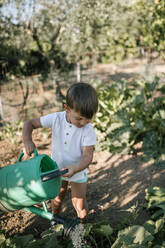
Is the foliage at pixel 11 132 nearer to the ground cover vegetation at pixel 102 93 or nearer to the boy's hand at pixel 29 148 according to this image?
the ground cover vegetation at pixel 102 93

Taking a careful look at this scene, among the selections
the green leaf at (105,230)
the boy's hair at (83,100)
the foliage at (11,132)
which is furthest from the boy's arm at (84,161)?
the foliage at (11,132)

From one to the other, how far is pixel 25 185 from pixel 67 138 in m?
0.50

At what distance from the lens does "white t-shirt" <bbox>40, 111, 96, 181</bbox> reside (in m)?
1.63

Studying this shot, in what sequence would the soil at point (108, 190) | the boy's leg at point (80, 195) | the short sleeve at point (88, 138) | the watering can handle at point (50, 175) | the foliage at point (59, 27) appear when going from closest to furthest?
1. the watering can handle at point (50, 175)
2. the short sleeve at point (88, 138)
3. the boy's leg at point (80, 195)
4. the soil at point (108, 190)
5. the foliage at point (59, 27)

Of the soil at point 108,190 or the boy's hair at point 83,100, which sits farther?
the soil at point 108,190

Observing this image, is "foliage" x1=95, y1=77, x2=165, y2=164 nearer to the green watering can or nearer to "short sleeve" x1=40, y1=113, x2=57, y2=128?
"short sleeve" x1=40, y1=113, x2=57, y2=128

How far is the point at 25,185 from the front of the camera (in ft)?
4.11

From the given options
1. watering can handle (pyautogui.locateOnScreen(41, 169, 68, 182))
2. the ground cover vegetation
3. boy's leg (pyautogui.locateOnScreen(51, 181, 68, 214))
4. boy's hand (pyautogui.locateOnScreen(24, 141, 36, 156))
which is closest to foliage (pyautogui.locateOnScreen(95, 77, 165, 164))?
the ground cover vegetation

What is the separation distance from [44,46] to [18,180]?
559cm

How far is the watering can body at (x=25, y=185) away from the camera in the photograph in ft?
4.05

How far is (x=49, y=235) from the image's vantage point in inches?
57.5

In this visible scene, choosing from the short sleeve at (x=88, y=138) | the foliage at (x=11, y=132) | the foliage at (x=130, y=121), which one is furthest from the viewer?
the foliage at (x=11, y=132)

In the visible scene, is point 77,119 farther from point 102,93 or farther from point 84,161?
point 102,93

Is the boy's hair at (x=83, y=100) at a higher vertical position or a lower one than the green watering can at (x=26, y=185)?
higher
